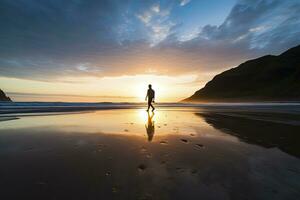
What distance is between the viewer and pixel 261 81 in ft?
426

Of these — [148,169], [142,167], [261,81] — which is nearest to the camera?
[148,169]

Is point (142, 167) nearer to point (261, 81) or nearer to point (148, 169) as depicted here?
point (148, 169)

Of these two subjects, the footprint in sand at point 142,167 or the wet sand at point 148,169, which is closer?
the wet sand at point 148,169

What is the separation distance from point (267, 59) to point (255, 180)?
Answer: 18993 centimetres

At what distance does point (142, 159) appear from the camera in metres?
4.36

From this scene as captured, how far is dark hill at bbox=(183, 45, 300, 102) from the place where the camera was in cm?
10162

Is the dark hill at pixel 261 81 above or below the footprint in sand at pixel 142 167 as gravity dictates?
above

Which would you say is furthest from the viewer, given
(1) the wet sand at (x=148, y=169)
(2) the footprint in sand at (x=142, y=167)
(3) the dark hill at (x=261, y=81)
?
(3) the dark hill at (x=261, y=81)

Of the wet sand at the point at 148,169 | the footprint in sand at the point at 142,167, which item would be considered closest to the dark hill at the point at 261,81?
the wet sand at the point at 148,169

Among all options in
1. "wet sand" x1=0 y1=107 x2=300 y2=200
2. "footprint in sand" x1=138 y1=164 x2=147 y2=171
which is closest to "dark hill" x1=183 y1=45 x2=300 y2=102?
"wet sand" x1=0 y1=107 x2=300 y2=200

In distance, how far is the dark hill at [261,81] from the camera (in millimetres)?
101625

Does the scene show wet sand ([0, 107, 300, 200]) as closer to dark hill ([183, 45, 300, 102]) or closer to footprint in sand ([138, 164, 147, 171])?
footprint in sand ([138, 164, 147, 171])

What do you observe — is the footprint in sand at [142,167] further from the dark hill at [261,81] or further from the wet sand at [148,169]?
the dark hill at [261,81]

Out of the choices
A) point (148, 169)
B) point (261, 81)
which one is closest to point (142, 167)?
point (148, 169)
